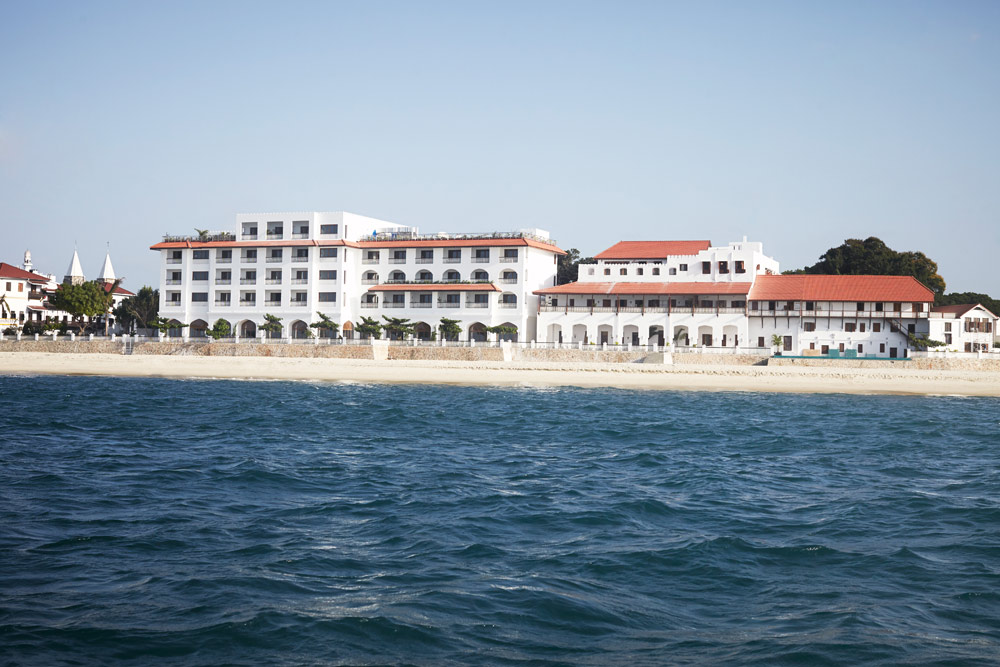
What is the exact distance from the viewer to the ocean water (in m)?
10.4

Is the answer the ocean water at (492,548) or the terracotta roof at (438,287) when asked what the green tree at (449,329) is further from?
the ocean water at (492,548)

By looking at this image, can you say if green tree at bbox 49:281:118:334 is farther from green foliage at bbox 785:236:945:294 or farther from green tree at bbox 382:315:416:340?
green foliage at bbox 785:236:945:294

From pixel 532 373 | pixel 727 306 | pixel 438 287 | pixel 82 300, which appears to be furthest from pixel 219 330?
pixel 727 306

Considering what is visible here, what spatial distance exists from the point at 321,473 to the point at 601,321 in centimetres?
5525

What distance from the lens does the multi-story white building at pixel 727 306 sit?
231 feet

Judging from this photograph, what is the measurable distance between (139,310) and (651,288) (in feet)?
176

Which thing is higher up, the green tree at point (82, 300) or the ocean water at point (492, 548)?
the green tree at point (82, 300)

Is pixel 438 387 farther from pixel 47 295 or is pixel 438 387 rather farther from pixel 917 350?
pixel 47 295

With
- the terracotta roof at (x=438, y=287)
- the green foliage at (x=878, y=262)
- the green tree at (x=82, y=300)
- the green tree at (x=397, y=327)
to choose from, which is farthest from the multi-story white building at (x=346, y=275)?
the green foliage at (x=878, y=262)

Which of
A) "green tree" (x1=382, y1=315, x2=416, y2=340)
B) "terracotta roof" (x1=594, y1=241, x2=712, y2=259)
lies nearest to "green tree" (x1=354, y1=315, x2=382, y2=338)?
"green tree" (x1=382, y1=315, x2=416, y2=340)

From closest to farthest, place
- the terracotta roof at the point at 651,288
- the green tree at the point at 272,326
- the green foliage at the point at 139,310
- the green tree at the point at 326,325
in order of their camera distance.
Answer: the terracotta roof at the point at 651,288
the green tree at the point at 326,325
the green tree at the point at 272,326
the green foliage at the point at 139,310

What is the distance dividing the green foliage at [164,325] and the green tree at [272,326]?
8.06 meters

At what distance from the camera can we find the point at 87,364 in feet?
220

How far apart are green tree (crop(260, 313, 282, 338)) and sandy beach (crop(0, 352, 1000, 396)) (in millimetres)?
11550
